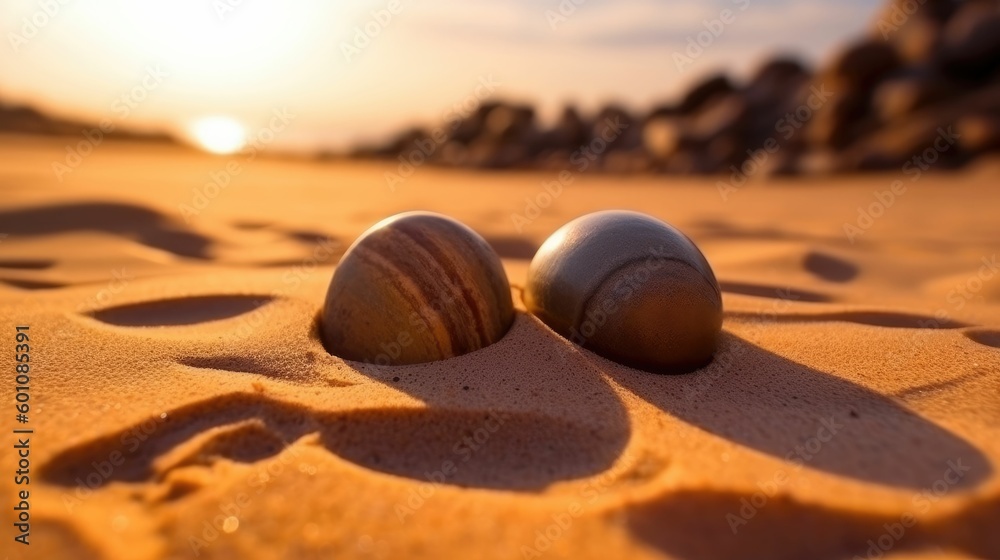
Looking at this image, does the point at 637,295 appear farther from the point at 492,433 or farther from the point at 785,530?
the point at 785,530

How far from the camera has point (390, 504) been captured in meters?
1.34

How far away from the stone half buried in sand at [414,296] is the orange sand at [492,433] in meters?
0.08

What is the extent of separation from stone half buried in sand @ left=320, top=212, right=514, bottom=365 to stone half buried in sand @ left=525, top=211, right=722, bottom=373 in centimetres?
25

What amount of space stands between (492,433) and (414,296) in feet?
1.80

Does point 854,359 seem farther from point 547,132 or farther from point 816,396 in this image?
point 547,132

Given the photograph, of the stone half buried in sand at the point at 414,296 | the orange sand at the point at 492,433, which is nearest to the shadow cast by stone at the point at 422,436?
the orange sand at the point at 492,433

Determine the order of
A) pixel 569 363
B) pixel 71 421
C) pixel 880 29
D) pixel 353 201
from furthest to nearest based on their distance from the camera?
pixel 880 29 → pixel 353 201 → pixel 569 363 → pixel 71 421

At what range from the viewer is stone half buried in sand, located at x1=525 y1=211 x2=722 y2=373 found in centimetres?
199

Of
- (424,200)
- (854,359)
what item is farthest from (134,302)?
(424,200)

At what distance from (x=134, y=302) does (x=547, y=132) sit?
713 inches

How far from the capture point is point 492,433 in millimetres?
1632

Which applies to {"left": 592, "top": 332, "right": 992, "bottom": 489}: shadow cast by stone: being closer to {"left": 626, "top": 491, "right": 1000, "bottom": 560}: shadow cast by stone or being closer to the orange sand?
the orange sand

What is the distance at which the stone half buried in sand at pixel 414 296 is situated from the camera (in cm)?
200

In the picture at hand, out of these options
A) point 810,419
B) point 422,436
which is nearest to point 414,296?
Answer: point 422,436
